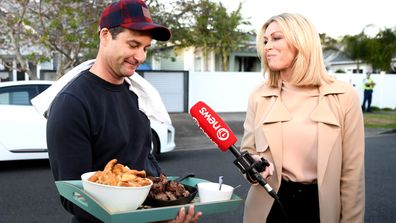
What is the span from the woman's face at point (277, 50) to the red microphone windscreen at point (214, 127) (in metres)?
0.58

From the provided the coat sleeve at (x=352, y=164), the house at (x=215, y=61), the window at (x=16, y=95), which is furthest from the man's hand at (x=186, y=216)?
the house at (x=215, y=61)

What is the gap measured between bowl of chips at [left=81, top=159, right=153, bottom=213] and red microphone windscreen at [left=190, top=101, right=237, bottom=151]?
0.54 meters

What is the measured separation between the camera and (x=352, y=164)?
91.9 inches

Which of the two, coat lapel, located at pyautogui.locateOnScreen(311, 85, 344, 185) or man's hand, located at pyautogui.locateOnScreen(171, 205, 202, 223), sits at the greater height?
coat lapel, located at pyautogui.locateOnScreen(311, 85, 344, 185)

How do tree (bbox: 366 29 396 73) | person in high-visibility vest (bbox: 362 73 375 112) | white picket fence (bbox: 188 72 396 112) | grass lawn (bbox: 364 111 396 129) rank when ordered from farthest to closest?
tree (bbox: 366 29 396 73), person in high-visibility vest (bbox: 362 73 375 112), white picket fence (bbox: 188 72 396 112), grass lawn (bbox: 364 111 396 129)

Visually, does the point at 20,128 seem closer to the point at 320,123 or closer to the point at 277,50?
the point at 277,50

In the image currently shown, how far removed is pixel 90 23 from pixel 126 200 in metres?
9.17

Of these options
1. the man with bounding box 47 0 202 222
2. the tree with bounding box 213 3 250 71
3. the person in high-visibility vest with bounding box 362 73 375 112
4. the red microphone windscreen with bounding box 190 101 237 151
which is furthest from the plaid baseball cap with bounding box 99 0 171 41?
the person in high-visibility vest with bounding box 362 73 375 112

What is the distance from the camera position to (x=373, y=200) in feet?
18.7

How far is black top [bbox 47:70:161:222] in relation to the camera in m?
1.67

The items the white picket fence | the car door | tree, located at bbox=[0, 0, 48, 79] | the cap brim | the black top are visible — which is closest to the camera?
the black top

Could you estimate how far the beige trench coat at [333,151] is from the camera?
2.27m

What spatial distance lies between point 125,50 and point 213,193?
0.71 meters

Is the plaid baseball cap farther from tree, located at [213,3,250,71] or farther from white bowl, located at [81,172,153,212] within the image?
tree, located at [213,3,250,71]
